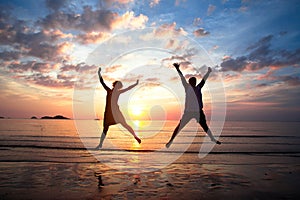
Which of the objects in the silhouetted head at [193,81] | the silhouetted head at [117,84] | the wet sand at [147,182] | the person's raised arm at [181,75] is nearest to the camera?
the wet sand at [147,182]

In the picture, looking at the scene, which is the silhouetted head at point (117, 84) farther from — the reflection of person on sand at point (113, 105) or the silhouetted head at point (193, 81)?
the silhouetted head at point (193, 81)

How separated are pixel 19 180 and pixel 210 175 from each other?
4529 millimetres

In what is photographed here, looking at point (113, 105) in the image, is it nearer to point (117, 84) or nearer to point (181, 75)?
point (117, 84)

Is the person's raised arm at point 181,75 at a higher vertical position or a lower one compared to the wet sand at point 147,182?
higher

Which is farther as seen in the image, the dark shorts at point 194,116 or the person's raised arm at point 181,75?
the dark shorts at point 194,116

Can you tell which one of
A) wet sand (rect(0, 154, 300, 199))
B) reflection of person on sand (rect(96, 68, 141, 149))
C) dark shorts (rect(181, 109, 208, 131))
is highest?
reflection of person on sand (rect(96, 68, 141, 149))

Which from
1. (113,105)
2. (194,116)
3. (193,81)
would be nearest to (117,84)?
(113,105)

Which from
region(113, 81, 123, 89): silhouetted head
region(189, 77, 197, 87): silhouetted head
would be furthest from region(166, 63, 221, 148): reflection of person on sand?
region(113, 81, 123, 89): silhouetted head

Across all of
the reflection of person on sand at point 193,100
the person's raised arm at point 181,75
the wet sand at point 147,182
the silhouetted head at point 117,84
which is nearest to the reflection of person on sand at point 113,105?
the silhouetted head at point 117,84

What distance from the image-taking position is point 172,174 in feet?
19.8

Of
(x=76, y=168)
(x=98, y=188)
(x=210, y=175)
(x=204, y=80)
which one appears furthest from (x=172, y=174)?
(x=204, y=80)

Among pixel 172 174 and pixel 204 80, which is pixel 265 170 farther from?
pixel 204 80

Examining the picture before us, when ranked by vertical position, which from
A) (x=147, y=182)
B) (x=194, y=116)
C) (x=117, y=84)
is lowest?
(x=147, y=182)

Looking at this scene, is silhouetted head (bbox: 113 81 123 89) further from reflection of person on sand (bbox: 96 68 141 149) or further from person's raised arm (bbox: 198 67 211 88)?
person's raised arm (bbox: 198 67 211 88)
